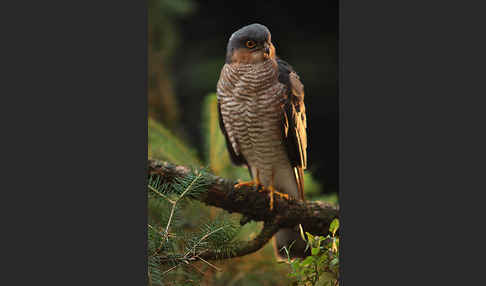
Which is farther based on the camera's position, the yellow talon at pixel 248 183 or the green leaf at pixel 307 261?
the yellow talon at pixel 248 183

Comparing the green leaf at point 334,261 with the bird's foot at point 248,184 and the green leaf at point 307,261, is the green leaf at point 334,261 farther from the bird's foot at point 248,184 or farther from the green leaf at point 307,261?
the bird's foot at point 248,184

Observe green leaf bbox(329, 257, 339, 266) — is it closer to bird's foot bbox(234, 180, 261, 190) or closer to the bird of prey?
the bird of prey

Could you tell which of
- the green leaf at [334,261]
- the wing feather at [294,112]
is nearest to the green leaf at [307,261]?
the green leaf at [334,261]

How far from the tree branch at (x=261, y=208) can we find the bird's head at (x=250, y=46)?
413 millimetres

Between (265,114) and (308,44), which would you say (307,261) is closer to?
(265,114)

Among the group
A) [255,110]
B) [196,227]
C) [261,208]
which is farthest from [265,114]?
[196,227]

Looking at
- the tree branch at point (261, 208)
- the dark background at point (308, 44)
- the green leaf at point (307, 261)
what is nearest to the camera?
the green leaf at point (307, 261)

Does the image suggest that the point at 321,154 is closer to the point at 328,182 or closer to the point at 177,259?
the point at 328,182

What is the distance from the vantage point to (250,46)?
149cm

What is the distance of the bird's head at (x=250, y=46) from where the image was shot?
1462mm

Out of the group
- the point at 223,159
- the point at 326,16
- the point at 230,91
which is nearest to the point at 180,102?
the point at 223,159

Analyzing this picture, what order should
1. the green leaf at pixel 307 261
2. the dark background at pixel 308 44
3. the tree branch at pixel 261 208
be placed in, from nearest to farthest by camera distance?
the green leaf at pixel 307 261 < the dark background at pixel 308 44 < the tree branch at pixel 261 208

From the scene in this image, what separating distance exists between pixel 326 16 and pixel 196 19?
0.51 meters

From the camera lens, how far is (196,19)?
1722 millimetres
